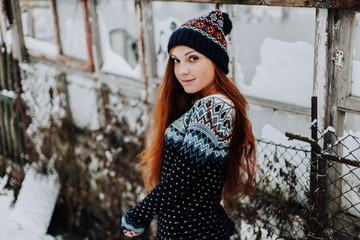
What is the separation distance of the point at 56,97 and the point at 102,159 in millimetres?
1115

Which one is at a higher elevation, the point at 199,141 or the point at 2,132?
the point at 199,141

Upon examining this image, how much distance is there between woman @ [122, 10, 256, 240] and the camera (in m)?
2.09

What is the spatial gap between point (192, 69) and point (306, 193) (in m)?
1.37

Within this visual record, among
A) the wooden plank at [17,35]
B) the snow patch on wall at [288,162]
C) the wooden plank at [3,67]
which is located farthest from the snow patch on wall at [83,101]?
the snow patch on wall at [288,162]

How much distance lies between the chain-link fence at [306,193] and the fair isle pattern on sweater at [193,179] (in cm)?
71

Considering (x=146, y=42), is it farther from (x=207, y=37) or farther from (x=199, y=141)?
(x=199, y=141)

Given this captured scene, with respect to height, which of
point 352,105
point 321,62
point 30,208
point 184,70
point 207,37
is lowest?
point 30,208

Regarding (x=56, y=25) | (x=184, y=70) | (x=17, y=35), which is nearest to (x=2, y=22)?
(x=17, y=35)

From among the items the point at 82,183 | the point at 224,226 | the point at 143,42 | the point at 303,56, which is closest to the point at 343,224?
the point at 224,226

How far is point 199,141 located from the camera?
2.06 metres

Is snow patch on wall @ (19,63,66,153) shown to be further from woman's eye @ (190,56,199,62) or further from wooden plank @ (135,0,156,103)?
woman's eye @ (190,56,199,62)

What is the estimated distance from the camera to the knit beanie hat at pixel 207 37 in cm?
215

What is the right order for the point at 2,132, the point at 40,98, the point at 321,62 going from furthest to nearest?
the point at 2,132 < the point at 40,98 < the point at 321,62

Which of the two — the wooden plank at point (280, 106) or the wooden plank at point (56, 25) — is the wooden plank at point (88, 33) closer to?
the wooden plank at point (56, 25)
